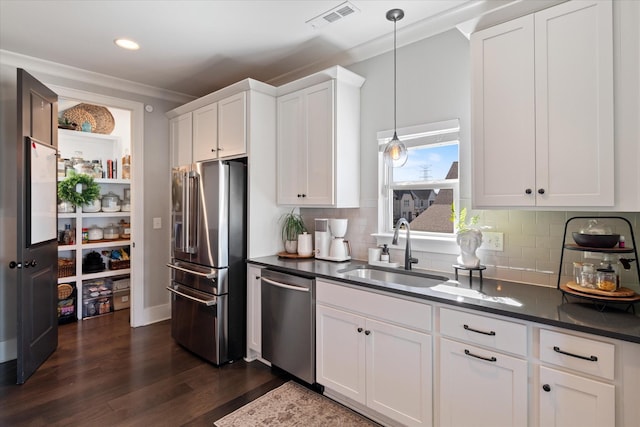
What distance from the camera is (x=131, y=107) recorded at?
12.3ft

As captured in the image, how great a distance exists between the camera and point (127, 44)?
282cm

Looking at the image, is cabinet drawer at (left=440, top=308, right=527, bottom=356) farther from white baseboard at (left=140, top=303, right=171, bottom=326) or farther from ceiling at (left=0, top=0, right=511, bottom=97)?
white baseboard at (left=140, top=303, right=171, bottom=326)

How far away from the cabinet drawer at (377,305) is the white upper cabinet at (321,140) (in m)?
0.76

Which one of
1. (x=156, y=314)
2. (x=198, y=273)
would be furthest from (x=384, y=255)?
(x=156, y=314)

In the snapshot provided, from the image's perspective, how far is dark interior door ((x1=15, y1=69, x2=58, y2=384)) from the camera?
2.58 metres

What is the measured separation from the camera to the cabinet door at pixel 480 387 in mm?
1543

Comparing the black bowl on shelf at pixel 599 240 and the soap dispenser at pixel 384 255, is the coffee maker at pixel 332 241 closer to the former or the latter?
the soap dispenser at pixel 384 255

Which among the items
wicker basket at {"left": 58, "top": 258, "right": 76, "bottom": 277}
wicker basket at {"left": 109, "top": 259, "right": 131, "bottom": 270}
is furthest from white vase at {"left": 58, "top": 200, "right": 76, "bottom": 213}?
wicker basket at {"left": 109, "top": 259, "right": 131, "bottom": 270}

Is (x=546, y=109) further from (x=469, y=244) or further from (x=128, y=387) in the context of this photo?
(x=128, y=387)

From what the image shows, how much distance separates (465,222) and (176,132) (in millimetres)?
3265

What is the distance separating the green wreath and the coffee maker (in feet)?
9.94

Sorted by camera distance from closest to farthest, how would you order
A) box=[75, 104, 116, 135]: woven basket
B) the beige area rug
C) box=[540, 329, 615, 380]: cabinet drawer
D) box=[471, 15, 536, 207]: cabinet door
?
box=[540, 329, 615, 380]: cabinet drawer, box=[471, 15, 536, 207]: cabinet door, the beige area rug, box=[75, 104, 116, 135]: woven basket

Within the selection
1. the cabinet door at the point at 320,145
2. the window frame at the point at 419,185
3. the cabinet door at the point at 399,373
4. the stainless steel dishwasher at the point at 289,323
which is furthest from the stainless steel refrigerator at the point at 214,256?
the cabinet door at the point at 399,373

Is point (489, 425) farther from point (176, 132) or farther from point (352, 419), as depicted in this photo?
point (176, 132)
